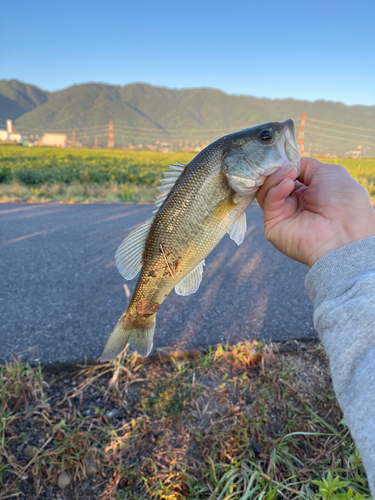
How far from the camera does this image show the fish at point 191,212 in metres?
1.26

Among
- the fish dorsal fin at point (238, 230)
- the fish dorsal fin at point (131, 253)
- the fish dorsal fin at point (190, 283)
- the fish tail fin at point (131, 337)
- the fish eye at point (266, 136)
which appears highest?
the fish eye at point (266, 136)

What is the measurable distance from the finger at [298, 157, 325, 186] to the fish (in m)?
0.40

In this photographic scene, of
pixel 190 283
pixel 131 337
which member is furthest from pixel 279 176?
pixel 131 337

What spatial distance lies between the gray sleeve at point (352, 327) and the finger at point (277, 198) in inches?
15.1

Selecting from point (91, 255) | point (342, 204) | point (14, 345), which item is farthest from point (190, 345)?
point (91, 255)

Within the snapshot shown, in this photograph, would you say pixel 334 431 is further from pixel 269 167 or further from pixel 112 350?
pixel 269 167

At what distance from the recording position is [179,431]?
2.20m

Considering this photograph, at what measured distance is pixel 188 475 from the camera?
1.91 meters

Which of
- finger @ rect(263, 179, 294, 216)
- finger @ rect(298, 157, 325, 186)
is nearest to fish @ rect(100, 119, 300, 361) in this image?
finger @ rect(263, 179, 294, 216)

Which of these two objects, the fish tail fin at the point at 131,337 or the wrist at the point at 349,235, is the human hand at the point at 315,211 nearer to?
the wrist at the point at 349,235

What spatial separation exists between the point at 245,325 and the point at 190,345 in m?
0.71

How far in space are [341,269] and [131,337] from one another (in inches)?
36.5

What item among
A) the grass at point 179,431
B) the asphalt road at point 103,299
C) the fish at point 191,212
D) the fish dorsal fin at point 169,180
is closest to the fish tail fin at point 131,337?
the fish at point 191,212

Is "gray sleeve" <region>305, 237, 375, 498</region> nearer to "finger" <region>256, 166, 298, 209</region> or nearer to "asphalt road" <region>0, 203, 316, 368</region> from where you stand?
"finger" <region>256, 166, 298, 209</region>
